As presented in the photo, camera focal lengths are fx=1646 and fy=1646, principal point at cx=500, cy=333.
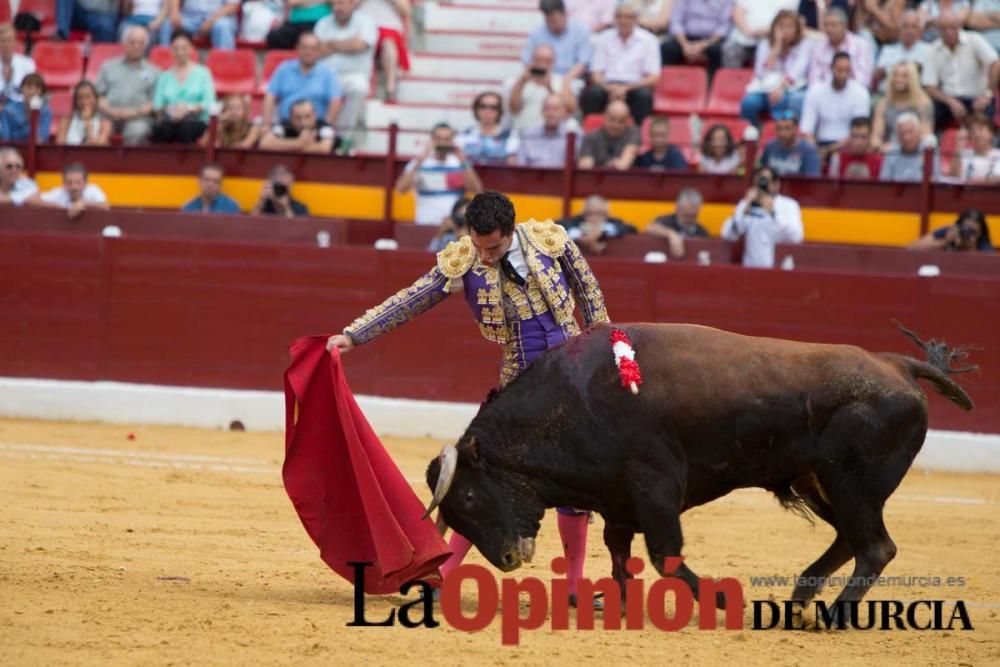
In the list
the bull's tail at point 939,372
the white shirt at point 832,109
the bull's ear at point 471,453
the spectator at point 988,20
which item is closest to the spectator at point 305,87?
the white shirt at point 832,109

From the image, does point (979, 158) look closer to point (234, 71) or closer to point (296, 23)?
point (296, 23)

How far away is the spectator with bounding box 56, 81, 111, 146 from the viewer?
37.0ft

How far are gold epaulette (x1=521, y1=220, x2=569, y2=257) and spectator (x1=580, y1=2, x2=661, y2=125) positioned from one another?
6088 mm

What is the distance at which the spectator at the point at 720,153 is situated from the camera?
33.2ft

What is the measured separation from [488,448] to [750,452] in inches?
32.0

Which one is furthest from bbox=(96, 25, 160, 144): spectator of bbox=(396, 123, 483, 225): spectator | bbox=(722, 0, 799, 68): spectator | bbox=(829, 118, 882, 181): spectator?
bbox=(829, 118, 882, 181): spectator

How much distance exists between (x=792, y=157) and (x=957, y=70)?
56.7 inches

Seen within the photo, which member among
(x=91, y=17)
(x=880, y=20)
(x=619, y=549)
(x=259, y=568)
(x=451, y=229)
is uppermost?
(x=880, y=20)

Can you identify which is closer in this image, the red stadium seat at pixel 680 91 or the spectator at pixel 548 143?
the spectator at pixel 548 143

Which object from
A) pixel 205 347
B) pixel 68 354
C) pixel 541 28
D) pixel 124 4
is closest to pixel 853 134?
pixel 541 28

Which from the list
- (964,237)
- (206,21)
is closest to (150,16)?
(206,21)

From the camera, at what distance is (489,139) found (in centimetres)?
1049

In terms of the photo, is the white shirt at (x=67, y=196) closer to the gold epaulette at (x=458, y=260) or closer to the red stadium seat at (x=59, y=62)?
the red stadium seat at (x=59, y=62)

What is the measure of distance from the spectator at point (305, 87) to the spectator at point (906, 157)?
372 centimetres
